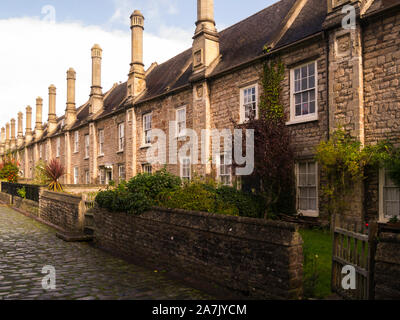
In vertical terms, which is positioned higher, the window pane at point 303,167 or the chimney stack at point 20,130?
the chimney stack at point 20,130

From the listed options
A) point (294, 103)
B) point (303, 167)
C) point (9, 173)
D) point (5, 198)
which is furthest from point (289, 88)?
point (9, 173)

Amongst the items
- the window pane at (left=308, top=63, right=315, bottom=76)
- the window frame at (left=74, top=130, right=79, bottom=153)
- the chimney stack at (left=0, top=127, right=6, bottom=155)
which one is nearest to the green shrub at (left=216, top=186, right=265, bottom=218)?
the window pane at (left=308, top=63, right=315, bottom=76)

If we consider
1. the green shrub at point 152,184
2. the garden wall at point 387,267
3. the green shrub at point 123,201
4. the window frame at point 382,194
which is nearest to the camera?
the garden wall at point 387,267

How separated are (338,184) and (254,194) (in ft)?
9.59

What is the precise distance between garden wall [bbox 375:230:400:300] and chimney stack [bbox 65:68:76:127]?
102 feet

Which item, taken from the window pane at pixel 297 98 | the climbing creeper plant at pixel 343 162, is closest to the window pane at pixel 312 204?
the climbing creeper plant at pixel 343 162

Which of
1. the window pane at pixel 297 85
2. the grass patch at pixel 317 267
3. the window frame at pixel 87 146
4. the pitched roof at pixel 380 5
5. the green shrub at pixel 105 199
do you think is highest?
the pitched roof at pixel 380 5

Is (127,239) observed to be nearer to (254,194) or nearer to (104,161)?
(254,194)

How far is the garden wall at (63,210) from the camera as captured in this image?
11.7 metres

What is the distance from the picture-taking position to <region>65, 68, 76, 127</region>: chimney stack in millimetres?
31922

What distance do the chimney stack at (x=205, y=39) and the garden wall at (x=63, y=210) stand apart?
25.7 ft

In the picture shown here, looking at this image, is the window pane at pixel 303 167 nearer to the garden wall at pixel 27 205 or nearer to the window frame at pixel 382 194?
the window frame at pixel 382 194

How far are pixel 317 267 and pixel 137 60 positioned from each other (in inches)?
749

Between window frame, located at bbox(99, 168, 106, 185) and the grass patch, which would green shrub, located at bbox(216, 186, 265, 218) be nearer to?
the grass patch
